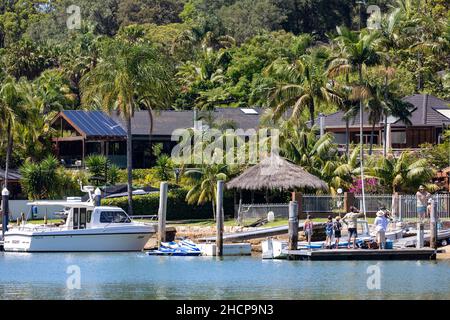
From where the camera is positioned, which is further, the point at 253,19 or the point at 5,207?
the point at 253,19

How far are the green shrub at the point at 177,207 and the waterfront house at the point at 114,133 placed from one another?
1104cm

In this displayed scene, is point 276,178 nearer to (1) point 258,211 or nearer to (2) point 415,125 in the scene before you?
(1) point 258,211

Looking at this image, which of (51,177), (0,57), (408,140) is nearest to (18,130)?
(51,177)

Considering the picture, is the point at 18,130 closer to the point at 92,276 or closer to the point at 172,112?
the point at 172,112

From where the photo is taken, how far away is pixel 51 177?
71.8 m

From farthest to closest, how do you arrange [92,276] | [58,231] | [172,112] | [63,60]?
[63,60] < [172,112] < [58,231] < [92,276]

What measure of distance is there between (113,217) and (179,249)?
452 centimetres

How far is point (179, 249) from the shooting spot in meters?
55.8

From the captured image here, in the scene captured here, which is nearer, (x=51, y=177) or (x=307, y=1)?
(x=51, y=177)

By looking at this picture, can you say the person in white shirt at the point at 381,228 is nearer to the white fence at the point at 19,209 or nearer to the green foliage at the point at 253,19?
the white fence at the point at 19,209

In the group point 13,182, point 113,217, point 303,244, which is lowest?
point 303,244

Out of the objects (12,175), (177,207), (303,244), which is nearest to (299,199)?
(177,207)

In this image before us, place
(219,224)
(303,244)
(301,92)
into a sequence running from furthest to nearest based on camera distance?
(301,92) → (219,224) → (303,244)
